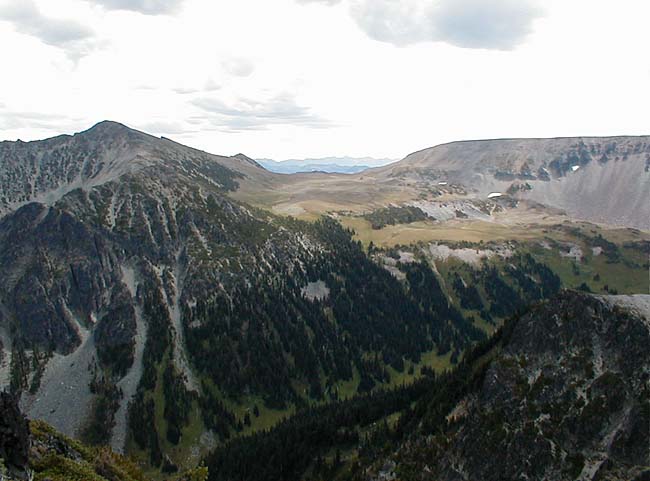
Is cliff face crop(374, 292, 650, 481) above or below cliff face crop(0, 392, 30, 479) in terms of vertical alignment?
below

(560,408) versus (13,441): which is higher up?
(13,441)

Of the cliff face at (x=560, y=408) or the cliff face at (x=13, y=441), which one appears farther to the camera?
the cliff face at (x=560, y=408)

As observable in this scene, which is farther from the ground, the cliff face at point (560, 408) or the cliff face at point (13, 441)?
the cliff face at point (13, 441)

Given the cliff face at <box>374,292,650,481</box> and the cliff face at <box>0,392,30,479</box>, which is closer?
the cliff face at <box>0,392,30,479</box>

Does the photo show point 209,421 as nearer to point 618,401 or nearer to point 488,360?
point 488,360

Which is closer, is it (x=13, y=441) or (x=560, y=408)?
(x=13, y=441)

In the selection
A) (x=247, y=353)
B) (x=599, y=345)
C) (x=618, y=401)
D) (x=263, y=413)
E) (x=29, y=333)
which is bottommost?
(x=263, y=413)

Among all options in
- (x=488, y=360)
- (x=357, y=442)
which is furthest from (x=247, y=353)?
(x=488, y=360)

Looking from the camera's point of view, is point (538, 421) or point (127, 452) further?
point (127, 452)
